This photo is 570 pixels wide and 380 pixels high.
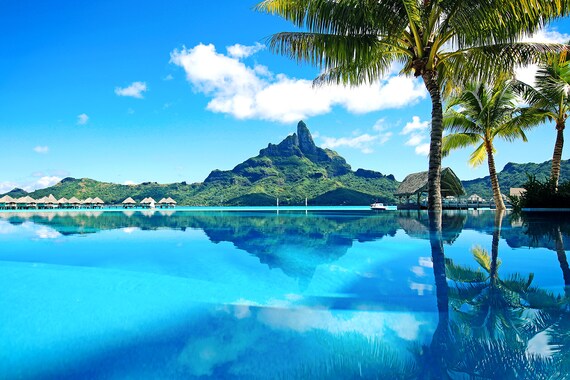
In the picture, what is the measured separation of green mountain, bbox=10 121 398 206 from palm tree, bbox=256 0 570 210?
5283cm

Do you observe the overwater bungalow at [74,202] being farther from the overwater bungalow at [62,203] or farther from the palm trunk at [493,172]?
the palm trunk at [493,172]

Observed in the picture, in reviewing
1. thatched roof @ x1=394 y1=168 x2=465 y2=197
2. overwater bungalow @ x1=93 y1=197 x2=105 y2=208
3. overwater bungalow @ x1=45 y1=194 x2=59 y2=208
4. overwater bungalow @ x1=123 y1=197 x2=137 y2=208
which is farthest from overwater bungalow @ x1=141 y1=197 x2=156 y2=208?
thatched roof @ x1=394 y1=168 x2=465 y2=197

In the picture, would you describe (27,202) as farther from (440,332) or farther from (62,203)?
(440,332)

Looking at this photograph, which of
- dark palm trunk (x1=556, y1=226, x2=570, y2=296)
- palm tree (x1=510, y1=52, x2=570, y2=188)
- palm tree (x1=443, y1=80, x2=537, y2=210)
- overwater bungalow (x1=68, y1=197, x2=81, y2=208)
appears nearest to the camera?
dark palm trunk (x1=556, y1=226, x2=570, y2=296)

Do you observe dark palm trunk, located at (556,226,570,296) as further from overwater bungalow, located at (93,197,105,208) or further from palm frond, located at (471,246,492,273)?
overwater bungalow, located at (93,197,105,208)

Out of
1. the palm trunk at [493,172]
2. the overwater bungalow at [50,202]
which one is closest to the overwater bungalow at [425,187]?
the palm trunk at [493,172]

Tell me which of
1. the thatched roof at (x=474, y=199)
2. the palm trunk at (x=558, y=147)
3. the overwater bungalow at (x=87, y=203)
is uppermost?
the palm trunk at (x=558, y=147)

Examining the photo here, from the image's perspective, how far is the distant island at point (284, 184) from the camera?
62.5m

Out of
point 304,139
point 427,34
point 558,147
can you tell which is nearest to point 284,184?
point 304,139

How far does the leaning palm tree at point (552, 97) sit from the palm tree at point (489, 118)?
512 millimetres

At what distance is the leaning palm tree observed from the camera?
1312 cm

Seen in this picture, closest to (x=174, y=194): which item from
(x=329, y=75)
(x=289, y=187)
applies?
(x=289, y=187)

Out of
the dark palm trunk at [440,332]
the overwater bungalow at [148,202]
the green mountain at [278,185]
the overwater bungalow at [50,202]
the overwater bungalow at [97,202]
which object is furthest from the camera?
Result: the green mountain at [278,185]

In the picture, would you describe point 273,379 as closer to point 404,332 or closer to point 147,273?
point 404,332
